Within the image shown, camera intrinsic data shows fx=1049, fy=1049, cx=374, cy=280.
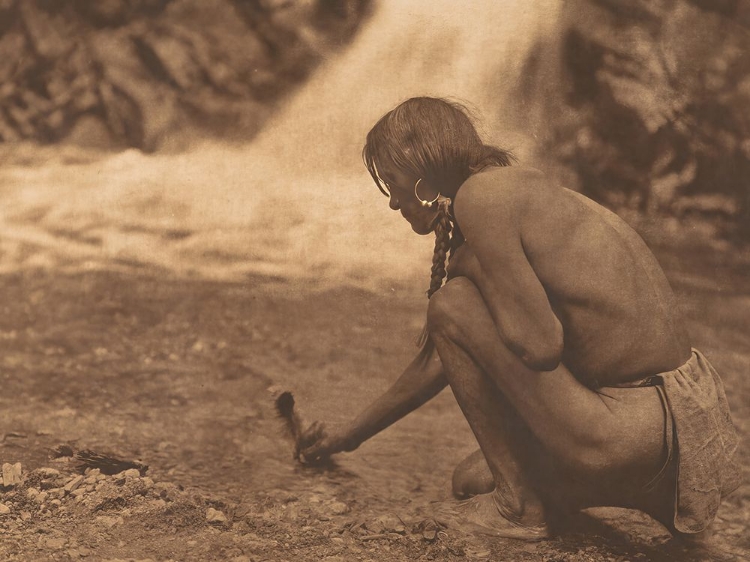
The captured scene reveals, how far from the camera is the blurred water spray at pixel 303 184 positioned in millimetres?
4004

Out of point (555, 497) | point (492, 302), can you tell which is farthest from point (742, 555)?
point (492, 302)

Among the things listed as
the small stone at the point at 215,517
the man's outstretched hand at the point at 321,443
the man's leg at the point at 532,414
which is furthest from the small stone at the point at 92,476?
the man's leg at the point at 532,414

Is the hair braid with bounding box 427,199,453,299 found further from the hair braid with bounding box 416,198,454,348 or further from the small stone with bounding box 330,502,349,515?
the small stone with bounding box 330,502,349,515

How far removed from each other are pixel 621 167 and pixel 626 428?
105 centimetres

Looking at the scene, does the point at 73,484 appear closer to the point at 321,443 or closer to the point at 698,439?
the point at 321,443

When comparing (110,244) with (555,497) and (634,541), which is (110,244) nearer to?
(555,497)

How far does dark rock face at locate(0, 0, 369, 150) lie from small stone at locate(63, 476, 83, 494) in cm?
133

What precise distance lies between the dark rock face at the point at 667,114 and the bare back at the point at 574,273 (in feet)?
1.55

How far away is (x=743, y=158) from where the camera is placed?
3.93 m

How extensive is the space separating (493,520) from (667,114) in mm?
1642

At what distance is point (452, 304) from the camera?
3.55m

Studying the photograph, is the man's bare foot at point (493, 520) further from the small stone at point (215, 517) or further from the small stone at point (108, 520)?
the small stone at point (108, 520)

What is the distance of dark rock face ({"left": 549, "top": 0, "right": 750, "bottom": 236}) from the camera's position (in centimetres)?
393

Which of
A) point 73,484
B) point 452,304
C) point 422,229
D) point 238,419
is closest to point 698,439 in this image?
point 452,304
